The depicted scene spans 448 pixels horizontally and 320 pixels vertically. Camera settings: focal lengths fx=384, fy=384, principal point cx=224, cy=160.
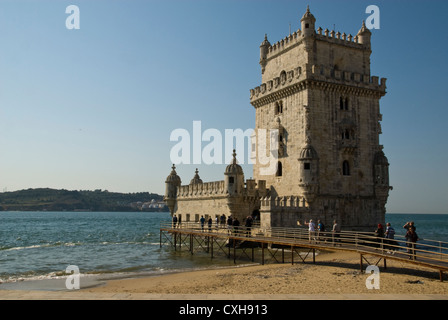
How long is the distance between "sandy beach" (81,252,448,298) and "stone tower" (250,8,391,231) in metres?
7.45

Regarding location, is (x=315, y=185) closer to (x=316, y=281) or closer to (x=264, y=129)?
(x=264, y=129)

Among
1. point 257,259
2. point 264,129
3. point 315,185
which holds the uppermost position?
point 264,129

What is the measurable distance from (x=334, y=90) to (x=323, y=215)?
35.0 feet

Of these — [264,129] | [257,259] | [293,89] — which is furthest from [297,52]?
[257,259]

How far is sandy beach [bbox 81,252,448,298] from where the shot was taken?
51.4 feet

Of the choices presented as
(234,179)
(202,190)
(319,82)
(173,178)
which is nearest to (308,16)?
(319,82)

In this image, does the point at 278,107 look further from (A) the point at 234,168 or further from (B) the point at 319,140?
(A) the point at 234,168

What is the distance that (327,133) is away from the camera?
32.2 meters

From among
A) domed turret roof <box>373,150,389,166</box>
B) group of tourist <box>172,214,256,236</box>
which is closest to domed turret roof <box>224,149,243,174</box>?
group of tourist <box>172,214,256,236</box>

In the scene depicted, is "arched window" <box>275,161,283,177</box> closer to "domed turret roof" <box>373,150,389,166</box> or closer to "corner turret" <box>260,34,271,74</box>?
"domed turret roof" <box>373,150,389,166</box>

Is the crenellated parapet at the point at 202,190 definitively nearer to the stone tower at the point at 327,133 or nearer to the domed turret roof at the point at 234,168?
the domed turret roof at the point at 234,168

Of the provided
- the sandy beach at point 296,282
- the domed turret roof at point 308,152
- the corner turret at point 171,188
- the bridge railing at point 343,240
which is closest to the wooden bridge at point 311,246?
the bridge railing at point 343,240

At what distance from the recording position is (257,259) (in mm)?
29219

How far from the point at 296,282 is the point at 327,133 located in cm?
1713
